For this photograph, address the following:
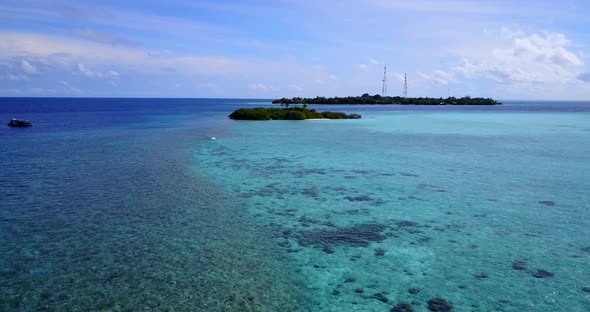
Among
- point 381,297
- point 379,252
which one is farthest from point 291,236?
point 381,297

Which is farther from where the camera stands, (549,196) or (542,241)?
(549,196)

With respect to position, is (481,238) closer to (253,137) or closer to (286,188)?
(286,188)

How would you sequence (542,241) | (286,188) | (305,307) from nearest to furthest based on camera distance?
(305,307) → (542,241) → (286,188)

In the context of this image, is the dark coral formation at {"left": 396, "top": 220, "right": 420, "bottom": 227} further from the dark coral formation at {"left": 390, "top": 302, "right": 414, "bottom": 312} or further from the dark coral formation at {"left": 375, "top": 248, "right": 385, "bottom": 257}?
the dark coral formation at {"left": 390, "top": 302, "right": 414, "bottom": 312}

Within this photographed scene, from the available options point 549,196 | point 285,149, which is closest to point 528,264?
point 549,196

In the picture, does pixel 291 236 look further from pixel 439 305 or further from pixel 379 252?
pixel 439 305

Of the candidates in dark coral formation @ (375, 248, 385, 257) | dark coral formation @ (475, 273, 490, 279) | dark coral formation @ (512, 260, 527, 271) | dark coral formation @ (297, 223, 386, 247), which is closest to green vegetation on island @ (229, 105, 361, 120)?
dark coral formation @ (297, 223, 386, 247)
